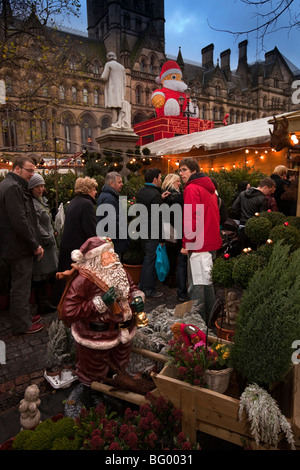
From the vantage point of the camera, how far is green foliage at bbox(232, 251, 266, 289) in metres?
2.91

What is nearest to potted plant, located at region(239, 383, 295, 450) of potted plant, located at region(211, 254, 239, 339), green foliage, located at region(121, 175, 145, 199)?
potted plant, located at region(211, 254, 239, 339)

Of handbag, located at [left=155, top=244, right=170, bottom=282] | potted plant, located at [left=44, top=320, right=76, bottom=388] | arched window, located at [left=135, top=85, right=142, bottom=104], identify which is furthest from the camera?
arched window, located at [left=135, top=85, right=142, bottom=104]

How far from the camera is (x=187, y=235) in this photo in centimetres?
343

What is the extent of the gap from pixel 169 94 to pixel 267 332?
23583 millimetres

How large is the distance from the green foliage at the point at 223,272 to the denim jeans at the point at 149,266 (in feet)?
5.27

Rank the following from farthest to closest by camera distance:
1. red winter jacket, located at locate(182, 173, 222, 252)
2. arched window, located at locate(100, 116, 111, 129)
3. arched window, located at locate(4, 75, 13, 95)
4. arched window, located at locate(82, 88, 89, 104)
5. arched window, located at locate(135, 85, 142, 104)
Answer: arched window, located at locate(135, 85, 142, 104)
arched window, located at locate(100, 116, 111, 129)
arched window, located at locate(82, 88, 89, 104)
arched window, located at locate(4, 75, 13, 95)
red winter jacket, located at locate(182, 173, 222, 252)

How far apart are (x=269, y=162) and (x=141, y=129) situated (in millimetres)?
14710

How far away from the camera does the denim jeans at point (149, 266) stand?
4715mm

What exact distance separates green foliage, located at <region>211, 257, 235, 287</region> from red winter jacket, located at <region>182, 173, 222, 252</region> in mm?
303

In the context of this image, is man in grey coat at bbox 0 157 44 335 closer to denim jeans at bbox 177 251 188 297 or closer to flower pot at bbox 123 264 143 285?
flower pot at bbox 123 264 143 285

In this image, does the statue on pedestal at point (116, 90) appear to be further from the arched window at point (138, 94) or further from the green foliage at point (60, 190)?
the arched window at point (138, 94)

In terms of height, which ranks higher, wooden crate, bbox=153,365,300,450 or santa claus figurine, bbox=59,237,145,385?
santa claus figurine, bbox=59,237,145,385

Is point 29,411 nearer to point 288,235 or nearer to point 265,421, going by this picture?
point 265,421
